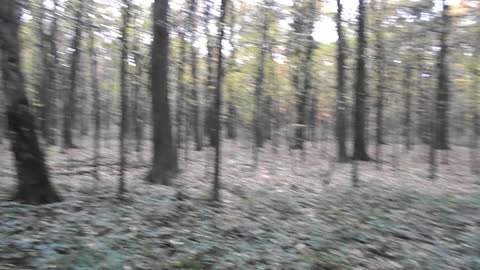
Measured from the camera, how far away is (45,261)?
4727 millimetres

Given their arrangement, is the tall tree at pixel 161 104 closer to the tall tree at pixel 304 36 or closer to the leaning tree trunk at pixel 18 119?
the leaning tree trunk at pixel 18 119

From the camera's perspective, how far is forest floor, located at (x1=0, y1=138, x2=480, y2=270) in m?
5.33

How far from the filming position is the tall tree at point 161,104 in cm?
967

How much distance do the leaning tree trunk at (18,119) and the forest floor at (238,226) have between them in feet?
1.43

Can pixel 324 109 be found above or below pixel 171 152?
above

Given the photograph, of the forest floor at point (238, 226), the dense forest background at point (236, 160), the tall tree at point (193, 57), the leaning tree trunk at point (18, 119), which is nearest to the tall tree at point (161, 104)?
the dense forest background at point (236, 160)

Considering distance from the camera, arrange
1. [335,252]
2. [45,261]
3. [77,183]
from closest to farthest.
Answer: [45,261], [335,252], [77,183]

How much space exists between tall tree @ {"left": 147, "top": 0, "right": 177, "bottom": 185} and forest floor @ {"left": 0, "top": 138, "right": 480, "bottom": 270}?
1.67ft

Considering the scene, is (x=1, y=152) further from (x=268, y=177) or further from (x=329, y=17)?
(x=329, y=17)

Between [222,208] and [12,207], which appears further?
[222,208]

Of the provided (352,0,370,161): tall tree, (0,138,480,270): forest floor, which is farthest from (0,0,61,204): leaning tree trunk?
(352,0,370,161): tall tree

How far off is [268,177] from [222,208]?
504cm

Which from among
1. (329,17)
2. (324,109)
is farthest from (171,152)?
(324,109)

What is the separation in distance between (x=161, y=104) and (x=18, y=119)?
414 cm
